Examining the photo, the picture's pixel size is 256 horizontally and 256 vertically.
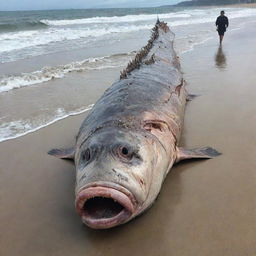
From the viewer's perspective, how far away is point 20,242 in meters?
3.76

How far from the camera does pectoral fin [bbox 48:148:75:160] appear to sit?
546 cm

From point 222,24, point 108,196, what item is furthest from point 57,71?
point 108,196

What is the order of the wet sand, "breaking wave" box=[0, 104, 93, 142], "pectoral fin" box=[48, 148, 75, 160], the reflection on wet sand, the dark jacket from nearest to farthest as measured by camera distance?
the wet sand
"pectoral fin" box=[48, 148, 75, 160]
"breaking wave" box=[0, 104, 93, 142]
the reflection on wet sand
the dark jacket

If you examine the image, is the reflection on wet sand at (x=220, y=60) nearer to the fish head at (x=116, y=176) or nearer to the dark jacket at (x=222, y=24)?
the dark jacket at (x=222, y=24)

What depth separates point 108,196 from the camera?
3365 mm

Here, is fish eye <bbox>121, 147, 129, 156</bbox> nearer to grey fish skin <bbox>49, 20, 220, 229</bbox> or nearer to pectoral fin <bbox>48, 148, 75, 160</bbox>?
grey fish skin <bbox>49, 20, 220, 229</bbox>

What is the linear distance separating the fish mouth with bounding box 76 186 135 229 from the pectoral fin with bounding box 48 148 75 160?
1909 mm

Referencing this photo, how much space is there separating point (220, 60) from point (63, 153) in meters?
7.94

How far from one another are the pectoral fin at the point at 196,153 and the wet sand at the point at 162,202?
10 centimetres

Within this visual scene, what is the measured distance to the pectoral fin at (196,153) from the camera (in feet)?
16.6

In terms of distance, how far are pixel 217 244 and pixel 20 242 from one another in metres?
1.88

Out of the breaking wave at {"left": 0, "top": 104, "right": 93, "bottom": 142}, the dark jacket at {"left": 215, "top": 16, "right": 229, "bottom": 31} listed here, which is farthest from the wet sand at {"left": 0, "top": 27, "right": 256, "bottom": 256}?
the dark jacket at {"left": 215, "top": 16, "right": 229, "bottom": 31}

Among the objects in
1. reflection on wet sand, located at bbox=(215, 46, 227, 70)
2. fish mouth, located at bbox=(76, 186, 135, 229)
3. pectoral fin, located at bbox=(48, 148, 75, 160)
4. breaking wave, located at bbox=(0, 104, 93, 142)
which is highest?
fish mouth, located at bbox=(76, 186, 135, 229)

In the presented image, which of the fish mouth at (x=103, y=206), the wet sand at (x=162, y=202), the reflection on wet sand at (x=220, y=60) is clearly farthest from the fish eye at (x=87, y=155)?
the reflection on wet sand at (x=220, y=60)
